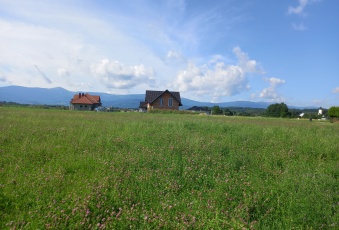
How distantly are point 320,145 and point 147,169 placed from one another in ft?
22.3

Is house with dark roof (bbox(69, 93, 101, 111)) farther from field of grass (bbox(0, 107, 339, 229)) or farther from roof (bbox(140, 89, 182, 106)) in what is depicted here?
field of grass (bbox(0, 107, 339, 229))

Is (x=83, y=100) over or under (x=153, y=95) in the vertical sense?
under

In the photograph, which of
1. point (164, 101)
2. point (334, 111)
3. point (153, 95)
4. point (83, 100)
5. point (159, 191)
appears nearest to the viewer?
point (159, 191)

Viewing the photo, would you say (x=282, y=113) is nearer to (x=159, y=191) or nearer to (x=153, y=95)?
(x=153, y=95)

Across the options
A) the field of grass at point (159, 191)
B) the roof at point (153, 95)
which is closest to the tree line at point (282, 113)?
the roof at point (153, 95)

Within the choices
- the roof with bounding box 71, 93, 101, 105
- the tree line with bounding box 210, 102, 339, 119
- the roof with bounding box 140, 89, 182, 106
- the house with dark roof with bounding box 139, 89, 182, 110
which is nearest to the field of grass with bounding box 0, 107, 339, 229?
the house with dark roof with bounding box 139, 89, 182, 110

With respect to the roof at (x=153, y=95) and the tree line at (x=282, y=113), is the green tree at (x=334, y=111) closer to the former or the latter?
the tree line at (x=282, y=113)

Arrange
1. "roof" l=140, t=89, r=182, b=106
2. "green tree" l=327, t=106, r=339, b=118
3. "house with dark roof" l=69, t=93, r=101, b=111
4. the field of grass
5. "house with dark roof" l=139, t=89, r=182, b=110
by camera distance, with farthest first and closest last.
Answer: "house with dark roof" l=69, t=93, r=101, b=111 → "roof" l=140, t=89, r=182, b=106 → "house with dark roof" l=139, t=89, r=182, b=110 → "green tree" l=327, t=106, r=339, b=118 → the field of grass

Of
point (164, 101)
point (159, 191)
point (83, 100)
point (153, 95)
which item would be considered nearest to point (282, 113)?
point (164, 101)

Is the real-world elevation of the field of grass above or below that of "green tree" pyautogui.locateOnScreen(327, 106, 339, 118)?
below

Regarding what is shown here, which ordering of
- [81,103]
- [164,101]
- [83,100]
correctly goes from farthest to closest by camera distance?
[83,100], [81,103], [164,101]

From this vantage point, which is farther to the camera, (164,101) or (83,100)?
(83,100)

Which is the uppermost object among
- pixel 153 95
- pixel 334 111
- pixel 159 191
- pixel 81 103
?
pixel 153 95

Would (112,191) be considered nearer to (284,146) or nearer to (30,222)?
(30,222)
